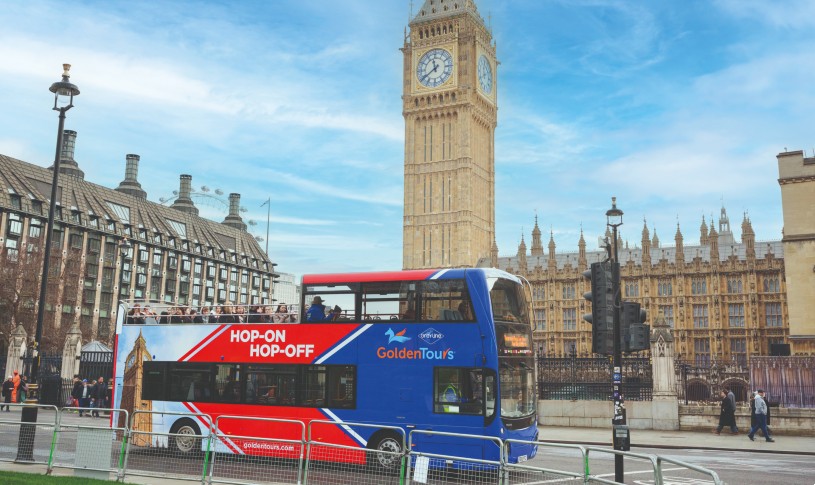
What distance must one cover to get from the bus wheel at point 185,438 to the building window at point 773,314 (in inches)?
2686

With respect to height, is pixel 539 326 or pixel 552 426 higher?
pixel 539 326

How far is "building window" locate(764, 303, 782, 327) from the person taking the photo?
7025 cm

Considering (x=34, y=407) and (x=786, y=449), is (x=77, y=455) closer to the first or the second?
(x=34, y=407)

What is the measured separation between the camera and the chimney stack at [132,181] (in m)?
94.4

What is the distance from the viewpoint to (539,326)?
273ft

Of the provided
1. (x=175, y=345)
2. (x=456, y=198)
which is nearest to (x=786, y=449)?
(x=175, y=345)

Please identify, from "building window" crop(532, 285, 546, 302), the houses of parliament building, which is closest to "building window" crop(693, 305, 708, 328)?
the houses of parliament building

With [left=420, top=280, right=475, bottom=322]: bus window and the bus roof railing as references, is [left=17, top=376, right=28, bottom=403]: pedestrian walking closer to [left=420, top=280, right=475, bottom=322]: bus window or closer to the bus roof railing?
the bus roof railing

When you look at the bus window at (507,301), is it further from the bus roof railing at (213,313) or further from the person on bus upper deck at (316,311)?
the bus roof railing at (213,313)

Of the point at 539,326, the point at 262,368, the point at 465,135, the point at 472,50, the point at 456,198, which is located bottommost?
the point at 262,368

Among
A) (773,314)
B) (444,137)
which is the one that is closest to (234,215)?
(444,137)

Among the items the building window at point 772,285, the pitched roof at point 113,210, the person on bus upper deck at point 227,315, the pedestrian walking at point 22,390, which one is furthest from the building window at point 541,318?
the person on bus upper deck at point 227,315

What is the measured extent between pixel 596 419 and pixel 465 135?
218 ft

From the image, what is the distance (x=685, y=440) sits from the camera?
71.8ft
